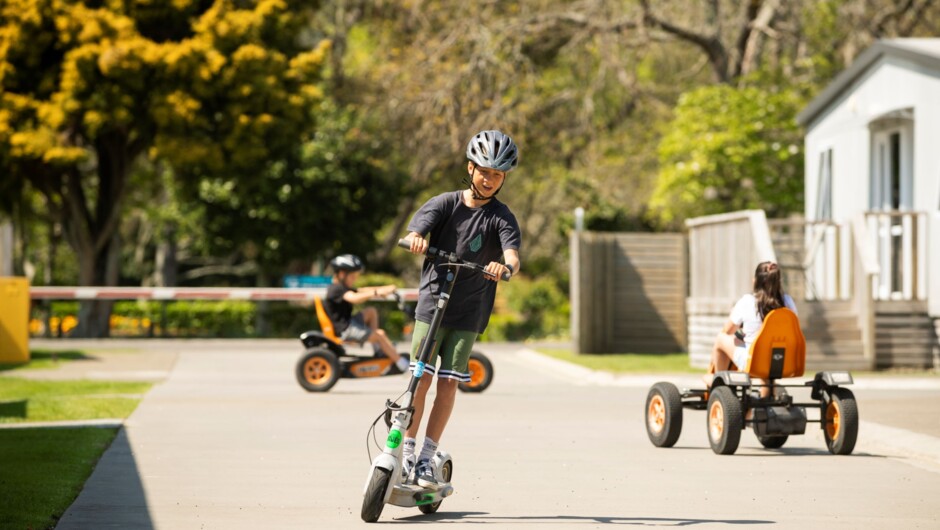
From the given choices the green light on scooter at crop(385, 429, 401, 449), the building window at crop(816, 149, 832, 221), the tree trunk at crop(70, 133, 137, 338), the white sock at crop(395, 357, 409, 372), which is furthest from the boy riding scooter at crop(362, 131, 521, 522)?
the tree trunk at crop(70, 133, 137, 338)

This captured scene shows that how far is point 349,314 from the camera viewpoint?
1836 cm

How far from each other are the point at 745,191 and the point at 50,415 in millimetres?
21354

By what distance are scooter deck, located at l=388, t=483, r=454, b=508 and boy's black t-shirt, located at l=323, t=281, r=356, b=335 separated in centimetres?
964

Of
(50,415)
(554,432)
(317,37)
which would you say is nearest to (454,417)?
(554,432)

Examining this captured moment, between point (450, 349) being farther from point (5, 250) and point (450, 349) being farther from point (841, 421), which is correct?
point (5, 250)

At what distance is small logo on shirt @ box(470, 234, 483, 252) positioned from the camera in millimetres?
8781

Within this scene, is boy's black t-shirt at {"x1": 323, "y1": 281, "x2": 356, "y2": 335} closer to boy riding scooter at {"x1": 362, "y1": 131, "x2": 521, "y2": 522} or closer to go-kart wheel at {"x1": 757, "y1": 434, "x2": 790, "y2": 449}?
go-kart wheel at {"x1": 757, "y1": 434, "x2": 790, "y2": 449}

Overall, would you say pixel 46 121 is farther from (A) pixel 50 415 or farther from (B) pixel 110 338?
(A) pixel 50 415

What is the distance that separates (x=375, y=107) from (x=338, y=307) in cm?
2192

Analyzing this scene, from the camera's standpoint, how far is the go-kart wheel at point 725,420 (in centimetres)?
1148

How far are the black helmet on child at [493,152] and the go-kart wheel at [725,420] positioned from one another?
3575mm

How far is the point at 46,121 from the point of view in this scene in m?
32.2

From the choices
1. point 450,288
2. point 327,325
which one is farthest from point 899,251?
point 450,288

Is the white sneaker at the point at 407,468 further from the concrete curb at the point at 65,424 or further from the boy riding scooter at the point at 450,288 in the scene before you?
the concrete curb at the point at 65,424
